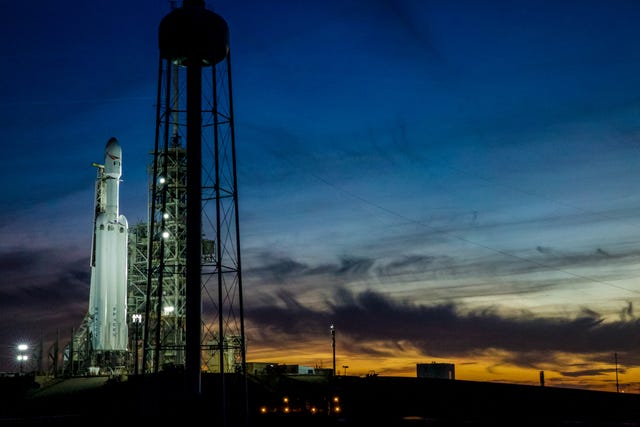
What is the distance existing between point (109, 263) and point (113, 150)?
12058mm

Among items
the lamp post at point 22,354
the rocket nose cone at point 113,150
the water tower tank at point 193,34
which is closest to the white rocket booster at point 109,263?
the rocket nose cone at point 113,150

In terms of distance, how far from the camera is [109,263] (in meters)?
69.8

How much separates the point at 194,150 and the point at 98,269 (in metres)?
28.3

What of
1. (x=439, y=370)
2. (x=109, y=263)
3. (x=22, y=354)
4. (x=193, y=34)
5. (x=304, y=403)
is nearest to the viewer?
(x=193, y=34)

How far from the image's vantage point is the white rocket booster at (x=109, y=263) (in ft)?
224

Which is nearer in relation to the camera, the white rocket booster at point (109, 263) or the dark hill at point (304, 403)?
the dark hill at point (304, 403)

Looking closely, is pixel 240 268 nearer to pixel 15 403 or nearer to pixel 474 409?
pixel 15 403

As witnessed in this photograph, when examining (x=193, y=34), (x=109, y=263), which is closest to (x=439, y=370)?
(x=109, y=263)

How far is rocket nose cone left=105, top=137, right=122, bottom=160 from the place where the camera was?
73500 millimetres

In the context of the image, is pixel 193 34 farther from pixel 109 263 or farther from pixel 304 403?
pixel 109 263

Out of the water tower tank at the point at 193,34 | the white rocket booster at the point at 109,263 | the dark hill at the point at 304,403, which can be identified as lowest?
the dark hill at the point at 304,403

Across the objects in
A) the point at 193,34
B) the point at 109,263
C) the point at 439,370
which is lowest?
the point at 439,370

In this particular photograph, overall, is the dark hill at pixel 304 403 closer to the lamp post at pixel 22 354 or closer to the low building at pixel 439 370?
the lamp post at pixel 22 354

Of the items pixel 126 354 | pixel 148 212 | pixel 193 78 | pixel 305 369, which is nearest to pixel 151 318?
pixel 126 354
